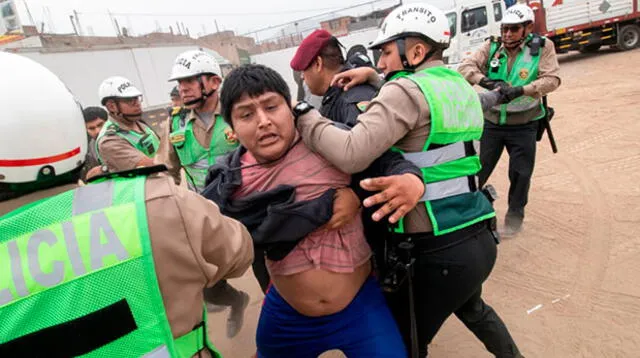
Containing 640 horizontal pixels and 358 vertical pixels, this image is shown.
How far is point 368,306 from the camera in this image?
175cm

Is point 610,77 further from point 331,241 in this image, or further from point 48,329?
point 48,329

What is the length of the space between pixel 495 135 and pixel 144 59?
Answer: 2034 cm

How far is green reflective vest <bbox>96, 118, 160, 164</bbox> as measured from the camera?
11.7 feet

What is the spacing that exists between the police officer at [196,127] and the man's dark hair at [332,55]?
910 millimetres

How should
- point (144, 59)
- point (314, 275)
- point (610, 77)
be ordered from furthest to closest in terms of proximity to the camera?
point (144, 59), point (610, 77), point (314, 275)

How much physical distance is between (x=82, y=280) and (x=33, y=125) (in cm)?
44

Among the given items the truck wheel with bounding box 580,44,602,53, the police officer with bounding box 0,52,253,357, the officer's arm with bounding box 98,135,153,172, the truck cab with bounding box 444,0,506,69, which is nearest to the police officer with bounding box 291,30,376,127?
the police officer with bounding box 0,52,253,357

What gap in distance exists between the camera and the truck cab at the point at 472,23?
42.7 ft

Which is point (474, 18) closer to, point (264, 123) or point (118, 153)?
point (118, 153)

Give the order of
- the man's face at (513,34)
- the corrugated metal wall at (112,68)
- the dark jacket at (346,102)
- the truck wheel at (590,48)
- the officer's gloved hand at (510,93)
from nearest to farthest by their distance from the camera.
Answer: the dark jacket at (346,102) → the officer's gloved hand at (510,93) → the man's face at (513,34) → the truck wheel at (590,48) → the corrugated metal wall at (112,68)

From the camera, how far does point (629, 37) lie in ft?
44.3

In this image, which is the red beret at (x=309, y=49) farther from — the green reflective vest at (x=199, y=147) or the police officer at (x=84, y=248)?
the police officer at (x=84, y=248)

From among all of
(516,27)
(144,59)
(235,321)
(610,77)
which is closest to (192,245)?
(235,321)

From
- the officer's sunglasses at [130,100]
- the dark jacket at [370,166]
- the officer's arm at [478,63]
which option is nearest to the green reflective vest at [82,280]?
the dark jacket at [370,166]
